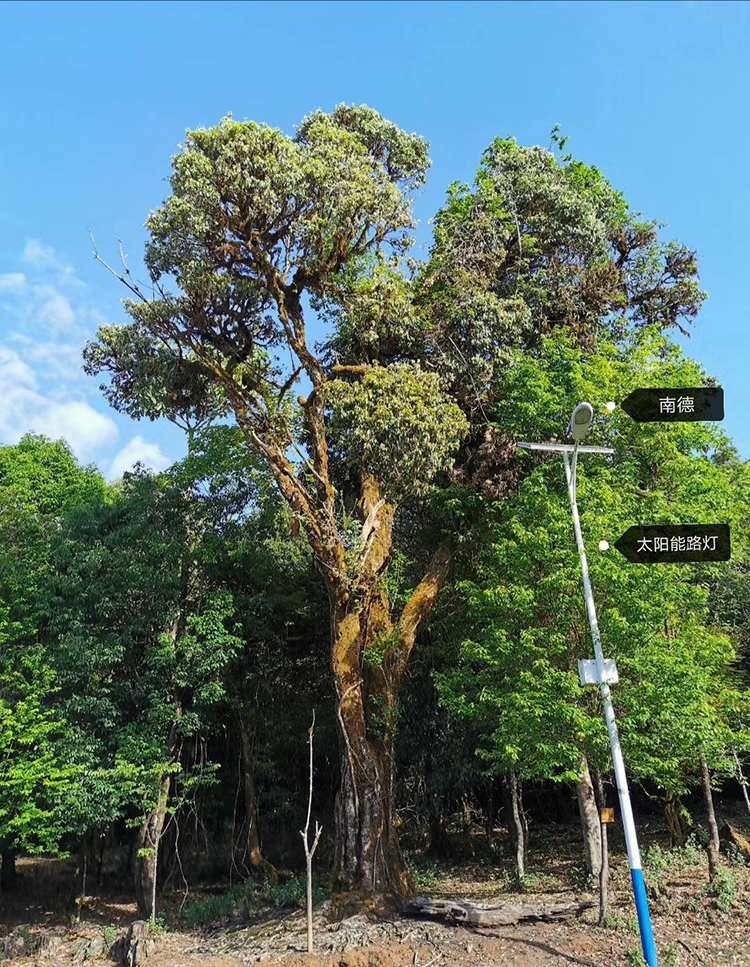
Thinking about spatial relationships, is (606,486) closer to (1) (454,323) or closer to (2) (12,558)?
(1) (454,323)

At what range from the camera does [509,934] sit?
9.74 m

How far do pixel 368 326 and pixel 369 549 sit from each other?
4758mm

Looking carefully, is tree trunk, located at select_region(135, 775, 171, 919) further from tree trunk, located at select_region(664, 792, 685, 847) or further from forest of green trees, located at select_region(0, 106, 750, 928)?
tree trunk, located at select_region(664, 792, 685, 847)

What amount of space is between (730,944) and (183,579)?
12.3 meters

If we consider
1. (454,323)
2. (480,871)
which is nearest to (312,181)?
(454,323)

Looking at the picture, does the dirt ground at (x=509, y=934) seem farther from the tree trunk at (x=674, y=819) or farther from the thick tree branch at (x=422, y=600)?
the thick tree branch at (x=422, y=600)

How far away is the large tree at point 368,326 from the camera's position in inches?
481

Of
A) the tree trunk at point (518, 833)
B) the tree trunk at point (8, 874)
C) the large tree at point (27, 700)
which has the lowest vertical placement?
the tree trunk at point (8, 874)

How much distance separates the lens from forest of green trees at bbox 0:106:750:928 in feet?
35.1

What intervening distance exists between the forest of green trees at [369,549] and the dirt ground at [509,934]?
97 cm

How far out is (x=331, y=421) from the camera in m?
13.8

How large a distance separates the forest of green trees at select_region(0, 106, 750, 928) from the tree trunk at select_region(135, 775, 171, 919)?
0.30 feet

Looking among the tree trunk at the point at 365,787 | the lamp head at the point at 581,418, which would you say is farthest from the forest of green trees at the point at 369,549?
the lamp head at the point at 581,418

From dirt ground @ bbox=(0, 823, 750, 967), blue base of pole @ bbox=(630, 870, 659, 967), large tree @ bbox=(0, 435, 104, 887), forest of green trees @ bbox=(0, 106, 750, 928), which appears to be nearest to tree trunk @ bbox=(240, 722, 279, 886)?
forest of green trees @ bbox=(0, 106, 750, 928)
